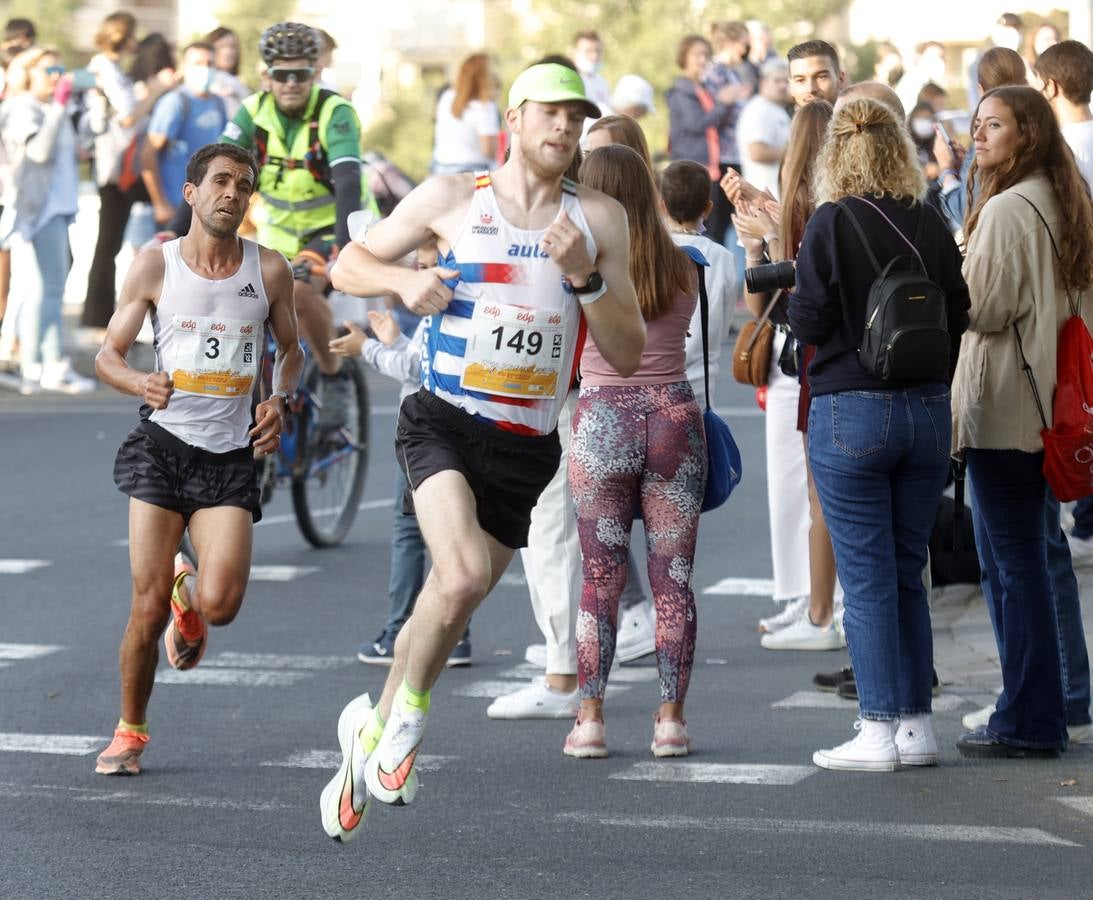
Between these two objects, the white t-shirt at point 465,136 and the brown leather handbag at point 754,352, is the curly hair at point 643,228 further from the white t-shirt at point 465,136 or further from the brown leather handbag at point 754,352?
the white t-shirt at point 465,136

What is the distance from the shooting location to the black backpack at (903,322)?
21.1 ft

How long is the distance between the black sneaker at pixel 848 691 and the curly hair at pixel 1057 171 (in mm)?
1872

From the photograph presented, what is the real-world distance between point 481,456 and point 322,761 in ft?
4.80

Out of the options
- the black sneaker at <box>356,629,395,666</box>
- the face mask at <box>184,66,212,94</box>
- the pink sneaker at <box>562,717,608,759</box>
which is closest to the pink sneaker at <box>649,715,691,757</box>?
the pink sneaker at <box>562,717,608,759</box>

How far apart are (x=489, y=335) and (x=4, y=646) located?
3.90 metres

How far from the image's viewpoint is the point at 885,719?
6.81 metres

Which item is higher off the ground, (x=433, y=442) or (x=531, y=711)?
(x=433, y=442)

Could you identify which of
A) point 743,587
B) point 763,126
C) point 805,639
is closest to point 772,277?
point 805,639

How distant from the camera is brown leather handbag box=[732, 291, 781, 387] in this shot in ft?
27.9

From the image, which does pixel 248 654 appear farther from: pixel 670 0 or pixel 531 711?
pixel 670 0

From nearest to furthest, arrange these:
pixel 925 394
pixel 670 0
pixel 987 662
A: pixel 925 394 < pixel 987 662 < pixel 670 0

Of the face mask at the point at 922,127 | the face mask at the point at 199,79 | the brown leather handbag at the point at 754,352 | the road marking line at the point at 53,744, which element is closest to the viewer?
the road marking line at the point at 53,744

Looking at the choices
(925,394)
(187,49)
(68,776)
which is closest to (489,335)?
(925,394)

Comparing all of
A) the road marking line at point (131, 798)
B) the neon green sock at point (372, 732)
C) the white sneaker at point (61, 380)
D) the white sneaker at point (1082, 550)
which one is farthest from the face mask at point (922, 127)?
the neon green sock at point (372, 732)
